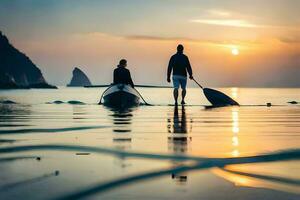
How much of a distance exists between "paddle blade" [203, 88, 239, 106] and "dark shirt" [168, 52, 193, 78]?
438 centimetres

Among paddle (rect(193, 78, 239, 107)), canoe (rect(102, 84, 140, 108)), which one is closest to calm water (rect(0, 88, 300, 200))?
canoe (rect(102, 84, 140, 108))

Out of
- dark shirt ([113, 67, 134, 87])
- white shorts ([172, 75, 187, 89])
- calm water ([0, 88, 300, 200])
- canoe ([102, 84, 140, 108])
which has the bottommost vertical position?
calm water ([0, 88, 300, 200])

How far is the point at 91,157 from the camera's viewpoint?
16.8 ft

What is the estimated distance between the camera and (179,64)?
2103 cm

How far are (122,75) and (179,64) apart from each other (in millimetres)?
2793

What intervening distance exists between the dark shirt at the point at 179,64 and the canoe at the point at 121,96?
2345mm

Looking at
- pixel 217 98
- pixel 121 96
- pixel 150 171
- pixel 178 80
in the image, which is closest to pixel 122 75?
pixel 121 96

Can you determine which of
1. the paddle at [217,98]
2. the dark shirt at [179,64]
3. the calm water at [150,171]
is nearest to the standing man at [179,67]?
the dark shirt at [179,64]

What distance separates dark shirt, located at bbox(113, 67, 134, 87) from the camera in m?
21.8

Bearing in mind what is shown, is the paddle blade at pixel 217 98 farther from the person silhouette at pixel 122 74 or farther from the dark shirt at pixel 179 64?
the person silhouette at pixel 122 74

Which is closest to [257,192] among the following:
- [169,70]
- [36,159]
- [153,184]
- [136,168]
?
[153,184]

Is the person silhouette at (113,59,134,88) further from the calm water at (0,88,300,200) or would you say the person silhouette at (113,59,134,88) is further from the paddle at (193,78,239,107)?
the calm water at (0,88,300,200)

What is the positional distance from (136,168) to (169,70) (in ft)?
56.1

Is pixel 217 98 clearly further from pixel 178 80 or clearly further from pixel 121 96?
pixel 121 96
